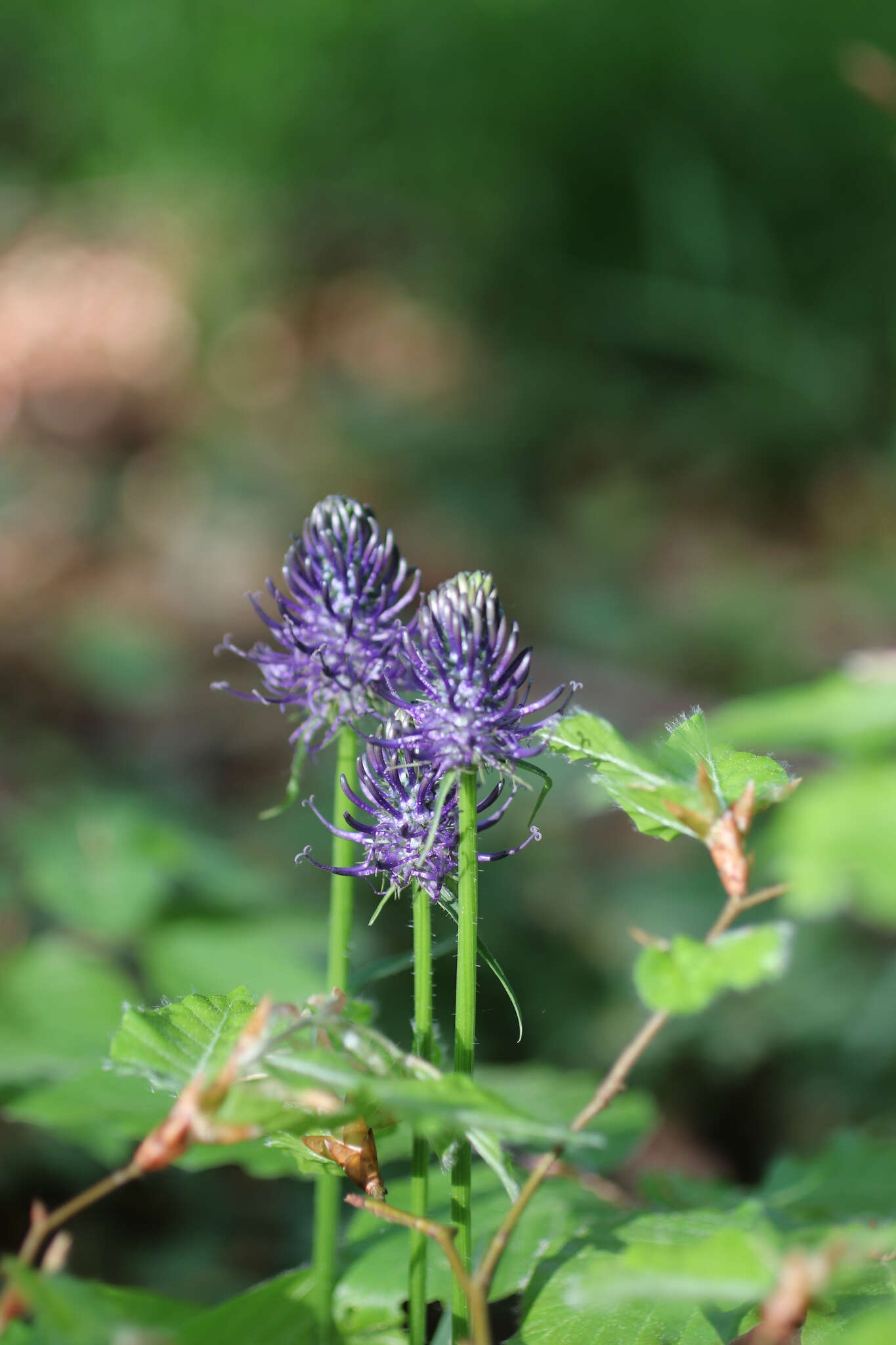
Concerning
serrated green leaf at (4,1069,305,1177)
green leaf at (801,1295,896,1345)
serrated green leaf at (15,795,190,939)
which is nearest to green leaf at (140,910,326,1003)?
serrated green leaf at (15,795,190,939)

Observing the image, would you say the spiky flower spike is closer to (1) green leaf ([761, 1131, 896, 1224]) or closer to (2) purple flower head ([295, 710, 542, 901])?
(2) purple flower head ([295, 710, 542, 901])

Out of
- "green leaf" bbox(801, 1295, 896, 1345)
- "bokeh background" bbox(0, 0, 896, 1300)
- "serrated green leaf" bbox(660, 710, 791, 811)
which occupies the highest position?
"bokeh background" bbox(0, 0, 896, 1300)

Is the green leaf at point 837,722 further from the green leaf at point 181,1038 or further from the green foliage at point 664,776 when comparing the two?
the green leaf at point 181,1038

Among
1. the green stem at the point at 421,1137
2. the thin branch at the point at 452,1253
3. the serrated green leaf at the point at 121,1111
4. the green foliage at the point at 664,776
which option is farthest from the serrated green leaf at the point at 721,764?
the serrated green leaf at the point at 121,1111

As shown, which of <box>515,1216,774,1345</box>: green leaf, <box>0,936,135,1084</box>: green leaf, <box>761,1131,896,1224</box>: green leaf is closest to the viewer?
<box>515,1216,774,1345</box>: green leaf

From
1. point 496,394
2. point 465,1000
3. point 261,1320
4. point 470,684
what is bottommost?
point 261,1320

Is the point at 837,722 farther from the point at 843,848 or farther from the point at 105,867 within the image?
the point at 105,867

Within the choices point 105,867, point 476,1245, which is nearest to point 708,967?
point 476,1245
